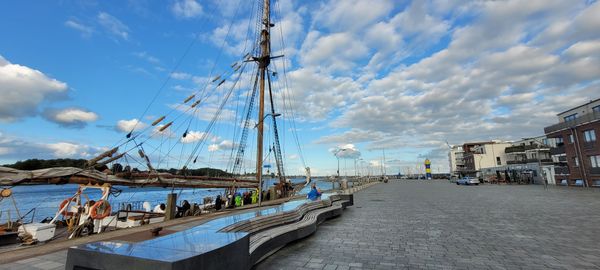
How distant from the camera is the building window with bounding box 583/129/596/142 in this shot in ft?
103

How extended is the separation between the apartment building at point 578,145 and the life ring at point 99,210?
4510cm

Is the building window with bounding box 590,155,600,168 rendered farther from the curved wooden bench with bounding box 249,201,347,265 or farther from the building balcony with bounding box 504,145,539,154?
the curved wooden bench with bounding box 249,201,347,265

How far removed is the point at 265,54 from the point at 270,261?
25.7m

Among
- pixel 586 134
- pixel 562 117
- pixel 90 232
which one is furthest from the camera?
pixel 562 117

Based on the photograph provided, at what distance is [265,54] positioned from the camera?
28969 mm

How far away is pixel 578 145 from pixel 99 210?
156ft

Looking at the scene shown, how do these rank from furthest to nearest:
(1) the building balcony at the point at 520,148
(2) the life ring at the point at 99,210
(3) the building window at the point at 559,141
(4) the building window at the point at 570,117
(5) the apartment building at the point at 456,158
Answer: (5) the apartment building at the point at 456,158
(1) the building balcony at the point at 520,148
(3) the building window at the point at 559,141
(4) the building window at the point at 570,117
(2) the life ring at the point at 99,210

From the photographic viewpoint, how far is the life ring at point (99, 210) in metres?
10.5

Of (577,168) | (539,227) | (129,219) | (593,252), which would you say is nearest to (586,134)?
(577,168)

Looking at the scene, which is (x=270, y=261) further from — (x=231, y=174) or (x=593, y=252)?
(x=231, y=174)

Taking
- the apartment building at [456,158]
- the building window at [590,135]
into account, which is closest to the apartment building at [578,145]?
the building window at [590,135]

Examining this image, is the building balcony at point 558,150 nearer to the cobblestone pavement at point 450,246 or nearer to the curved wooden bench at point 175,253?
the cobblestone pavement at point 450,246

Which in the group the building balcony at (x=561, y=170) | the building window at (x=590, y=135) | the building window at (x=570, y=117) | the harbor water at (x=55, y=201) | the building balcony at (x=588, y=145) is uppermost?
the building window at (x=570, y=117)

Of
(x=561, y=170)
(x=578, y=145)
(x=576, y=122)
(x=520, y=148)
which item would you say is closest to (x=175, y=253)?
(x=578, y=145)
